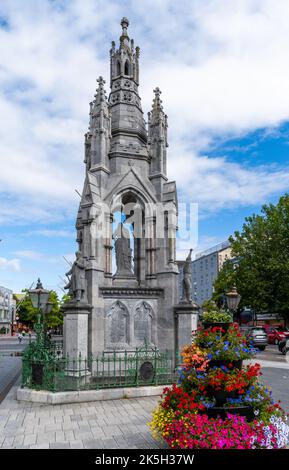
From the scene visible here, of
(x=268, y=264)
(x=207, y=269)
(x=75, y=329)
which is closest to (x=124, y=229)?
(x=75, y=329)

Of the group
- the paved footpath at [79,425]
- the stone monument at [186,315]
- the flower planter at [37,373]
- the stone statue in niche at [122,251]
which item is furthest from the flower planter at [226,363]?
the stone statue in niche at [122,251]

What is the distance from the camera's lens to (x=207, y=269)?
8988cm

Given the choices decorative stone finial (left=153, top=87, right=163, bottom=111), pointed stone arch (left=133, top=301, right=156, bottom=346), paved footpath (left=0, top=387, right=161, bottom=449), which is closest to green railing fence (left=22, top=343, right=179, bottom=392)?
paved footpath (left=0, top=387, right=161, bottom=449)

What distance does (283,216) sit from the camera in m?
35.8

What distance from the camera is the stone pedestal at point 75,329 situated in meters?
11.9

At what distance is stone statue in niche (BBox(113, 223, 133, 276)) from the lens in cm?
1509

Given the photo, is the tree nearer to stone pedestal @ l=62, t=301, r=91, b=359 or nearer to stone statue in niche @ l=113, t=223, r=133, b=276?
stone statue in niche @ l=113, t=223, r=133, b=276

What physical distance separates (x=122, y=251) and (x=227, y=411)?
9.89 meters

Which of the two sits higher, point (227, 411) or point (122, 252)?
point (122, 252)

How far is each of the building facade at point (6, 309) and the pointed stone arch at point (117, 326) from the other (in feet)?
263

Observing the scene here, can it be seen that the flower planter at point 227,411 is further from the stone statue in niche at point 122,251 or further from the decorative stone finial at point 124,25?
the decorative stone finial at point 124,25

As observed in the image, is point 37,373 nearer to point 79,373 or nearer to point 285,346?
point 79,373
